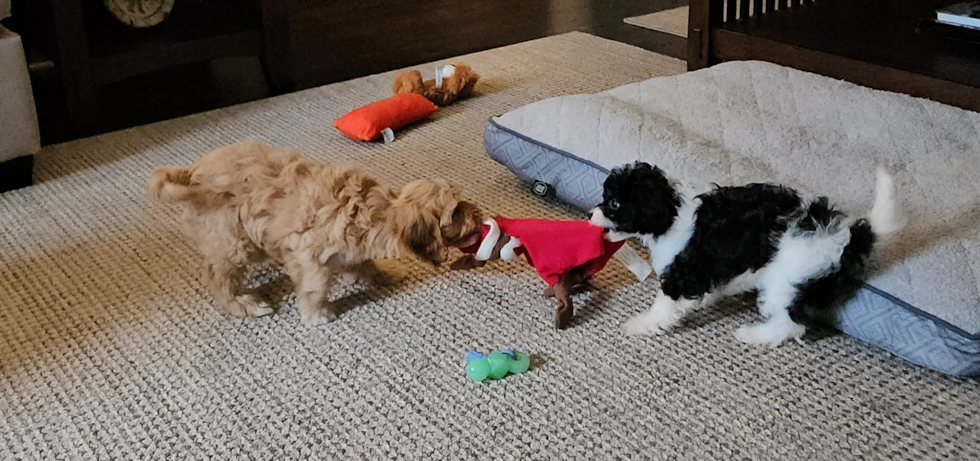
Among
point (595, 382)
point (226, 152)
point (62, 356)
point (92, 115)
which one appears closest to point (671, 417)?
point (595, 382)

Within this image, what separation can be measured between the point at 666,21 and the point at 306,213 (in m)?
2.22

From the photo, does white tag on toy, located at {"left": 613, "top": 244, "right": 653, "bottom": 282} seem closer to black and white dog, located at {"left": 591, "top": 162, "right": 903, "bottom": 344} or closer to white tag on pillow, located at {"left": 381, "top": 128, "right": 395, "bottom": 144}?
black and white dog, located at {"left": 591, "top": 162, "right": 903, "bottom": 344}

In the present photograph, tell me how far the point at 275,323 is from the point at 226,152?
303mm

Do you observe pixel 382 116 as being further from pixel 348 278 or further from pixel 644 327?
pixel 644 327

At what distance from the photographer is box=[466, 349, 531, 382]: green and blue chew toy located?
139 centimetres

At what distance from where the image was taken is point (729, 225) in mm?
1369

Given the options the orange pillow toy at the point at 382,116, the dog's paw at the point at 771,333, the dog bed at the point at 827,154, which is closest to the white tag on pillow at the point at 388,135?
the orange pillow toy at the point at 382,116

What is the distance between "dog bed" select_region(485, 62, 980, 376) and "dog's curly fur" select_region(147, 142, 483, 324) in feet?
1.39

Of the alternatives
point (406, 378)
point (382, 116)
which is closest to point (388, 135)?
point (382, 116)

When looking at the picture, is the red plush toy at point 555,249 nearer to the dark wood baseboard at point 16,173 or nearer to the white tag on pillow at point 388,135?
the white tag on pillow at point 388,135

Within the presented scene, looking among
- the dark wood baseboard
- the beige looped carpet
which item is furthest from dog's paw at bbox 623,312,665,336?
the dark wood baseboard

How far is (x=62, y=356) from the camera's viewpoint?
1.49 metres

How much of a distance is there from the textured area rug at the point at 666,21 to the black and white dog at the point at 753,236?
1877mm

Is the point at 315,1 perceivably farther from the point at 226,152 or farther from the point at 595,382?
the point at 595,382
